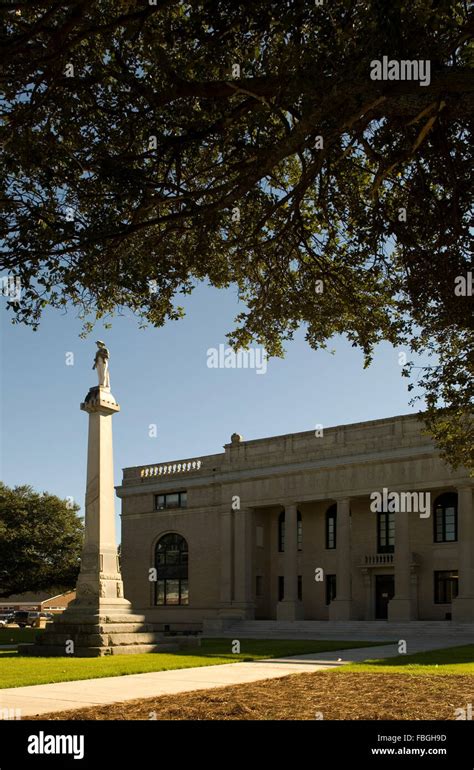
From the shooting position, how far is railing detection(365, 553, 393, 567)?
175ft

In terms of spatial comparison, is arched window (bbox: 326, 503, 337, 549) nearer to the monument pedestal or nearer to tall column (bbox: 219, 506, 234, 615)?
tall column (bbox: 219, 506, 234, 615)

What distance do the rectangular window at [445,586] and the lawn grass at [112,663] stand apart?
63.8 feet

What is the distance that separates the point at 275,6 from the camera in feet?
44.0

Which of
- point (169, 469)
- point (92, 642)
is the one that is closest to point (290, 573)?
point (169, 469)

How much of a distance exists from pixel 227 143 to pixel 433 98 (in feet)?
15.6

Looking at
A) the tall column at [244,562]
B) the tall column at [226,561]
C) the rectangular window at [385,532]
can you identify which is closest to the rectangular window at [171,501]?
the tall column at [226,561]

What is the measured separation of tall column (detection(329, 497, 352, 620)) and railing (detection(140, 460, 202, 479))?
13503 millimetres

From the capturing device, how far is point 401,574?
50281mm

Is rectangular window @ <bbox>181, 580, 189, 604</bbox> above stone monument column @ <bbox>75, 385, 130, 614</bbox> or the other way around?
the other way around

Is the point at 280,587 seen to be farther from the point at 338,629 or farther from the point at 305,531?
the point at 338,629

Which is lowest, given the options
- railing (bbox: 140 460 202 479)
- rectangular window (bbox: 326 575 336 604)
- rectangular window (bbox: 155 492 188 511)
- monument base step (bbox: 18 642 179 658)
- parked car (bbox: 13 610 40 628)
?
parked car (bbox: 13 610 40 628)

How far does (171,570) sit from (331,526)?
43.4ft

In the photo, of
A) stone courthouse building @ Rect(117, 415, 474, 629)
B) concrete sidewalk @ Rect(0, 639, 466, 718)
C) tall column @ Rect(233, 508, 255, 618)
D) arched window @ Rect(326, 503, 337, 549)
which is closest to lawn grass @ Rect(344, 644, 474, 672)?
concrete sidewalk @ Rect(0, 639, 466, 718)
